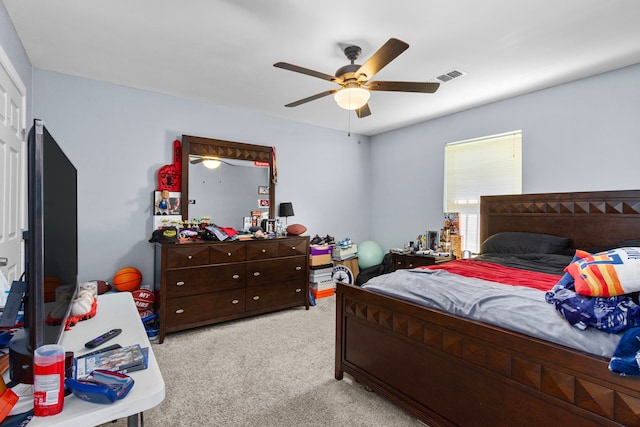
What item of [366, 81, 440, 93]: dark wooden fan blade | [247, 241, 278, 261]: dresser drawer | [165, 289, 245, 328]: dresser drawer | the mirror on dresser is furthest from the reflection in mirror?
[366, 81, 440, 93]: dark wooden fan blade

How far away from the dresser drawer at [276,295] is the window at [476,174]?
2.22 m

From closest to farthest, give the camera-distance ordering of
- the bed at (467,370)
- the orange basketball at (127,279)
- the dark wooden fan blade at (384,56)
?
the bed at (467,370)
the dark wooden fan blade at (384,56)
the orange basketball at (127,279)

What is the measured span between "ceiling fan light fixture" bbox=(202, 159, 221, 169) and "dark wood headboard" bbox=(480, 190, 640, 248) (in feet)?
10.8

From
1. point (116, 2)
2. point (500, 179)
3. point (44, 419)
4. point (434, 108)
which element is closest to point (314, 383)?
point (44, 419)

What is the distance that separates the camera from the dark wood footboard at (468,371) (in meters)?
1.18

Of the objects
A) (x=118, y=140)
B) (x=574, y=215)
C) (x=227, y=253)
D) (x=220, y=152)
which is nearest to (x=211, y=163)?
(x=220, y=152)

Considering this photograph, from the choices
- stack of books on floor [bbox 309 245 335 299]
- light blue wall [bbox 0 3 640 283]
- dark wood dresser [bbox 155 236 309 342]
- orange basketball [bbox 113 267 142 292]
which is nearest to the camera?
light blue wall [bbox 0 3 640 283]

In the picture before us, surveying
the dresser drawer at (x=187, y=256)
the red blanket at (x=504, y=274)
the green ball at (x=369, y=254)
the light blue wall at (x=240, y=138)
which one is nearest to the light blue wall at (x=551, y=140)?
the light blue wall at (x=240, y=138)

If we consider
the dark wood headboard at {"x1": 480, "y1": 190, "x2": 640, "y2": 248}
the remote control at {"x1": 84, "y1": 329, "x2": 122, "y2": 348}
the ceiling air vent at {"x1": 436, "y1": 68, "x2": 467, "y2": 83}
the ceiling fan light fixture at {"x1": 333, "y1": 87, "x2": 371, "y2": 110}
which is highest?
the ceiling air vent at {"x1": 436, "y1": 68, "x2": 467, "y2": 83}

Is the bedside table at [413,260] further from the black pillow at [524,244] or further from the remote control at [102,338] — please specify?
the remote control at [102,338]

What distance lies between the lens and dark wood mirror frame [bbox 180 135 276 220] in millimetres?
3646

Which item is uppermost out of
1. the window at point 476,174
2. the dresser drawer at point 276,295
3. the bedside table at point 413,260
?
the window at point 476,174

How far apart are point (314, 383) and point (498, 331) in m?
1.34

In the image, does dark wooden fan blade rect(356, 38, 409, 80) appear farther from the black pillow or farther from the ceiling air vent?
the black pillow
